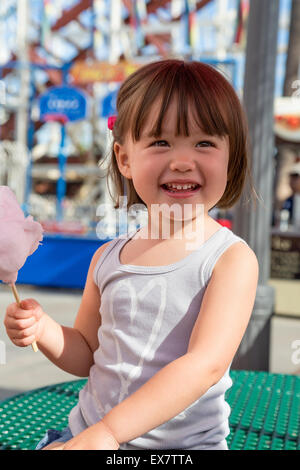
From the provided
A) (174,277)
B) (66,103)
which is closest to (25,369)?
(174,277)

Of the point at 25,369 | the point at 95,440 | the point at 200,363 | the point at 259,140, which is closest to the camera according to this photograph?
the point at 95,440

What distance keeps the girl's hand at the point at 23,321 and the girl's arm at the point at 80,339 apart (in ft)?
0.28

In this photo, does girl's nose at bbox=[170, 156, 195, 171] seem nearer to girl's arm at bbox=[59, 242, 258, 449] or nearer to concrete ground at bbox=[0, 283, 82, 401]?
girl's arm at bbox=[59, 242, 258, 449]

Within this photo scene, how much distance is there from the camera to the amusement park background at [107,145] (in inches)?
127

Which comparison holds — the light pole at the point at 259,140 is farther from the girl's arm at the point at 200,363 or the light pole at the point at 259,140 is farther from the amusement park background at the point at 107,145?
the girl's arm at the point at 200,363

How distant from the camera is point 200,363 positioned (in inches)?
38.2

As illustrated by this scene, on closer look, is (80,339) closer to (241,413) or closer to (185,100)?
(185,100)

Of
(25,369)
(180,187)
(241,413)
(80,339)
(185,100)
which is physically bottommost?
(25,369)

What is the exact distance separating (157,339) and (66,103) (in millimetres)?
7194

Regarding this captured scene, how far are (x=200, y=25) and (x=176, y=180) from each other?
1130 cm

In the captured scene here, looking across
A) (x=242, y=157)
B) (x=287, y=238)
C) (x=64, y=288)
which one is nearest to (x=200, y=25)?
(x=287, y=238)

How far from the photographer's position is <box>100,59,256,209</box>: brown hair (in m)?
1.07

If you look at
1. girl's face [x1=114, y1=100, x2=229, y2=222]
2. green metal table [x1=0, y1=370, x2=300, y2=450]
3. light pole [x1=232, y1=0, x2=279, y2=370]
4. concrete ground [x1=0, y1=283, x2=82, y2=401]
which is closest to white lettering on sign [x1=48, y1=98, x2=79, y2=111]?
concrete ground [x1=0, y1=283, x2=82, y2=401]

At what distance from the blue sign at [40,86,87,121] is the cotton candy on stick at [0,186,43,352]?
7.00 m
